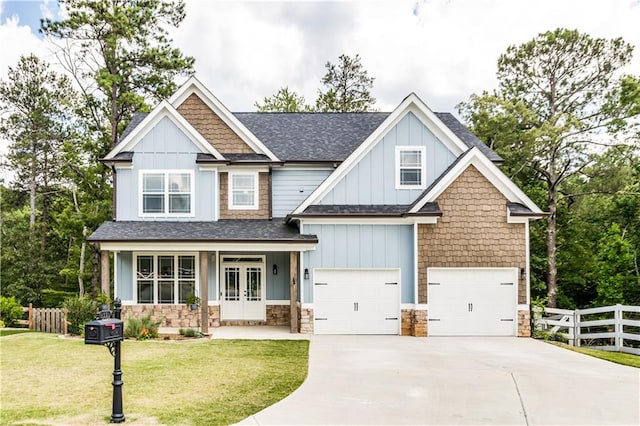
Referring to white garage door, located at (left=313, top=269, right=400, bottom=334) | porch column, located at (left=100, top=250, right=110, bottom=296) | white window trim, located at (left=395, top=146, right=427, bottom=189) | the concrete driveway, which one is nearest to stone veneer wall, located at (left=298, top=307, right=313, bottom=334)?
white garage door, located at (left=313, top=269, right=400, bottom=334)

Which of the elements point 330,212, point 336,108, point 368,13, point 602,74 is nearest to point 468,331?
point 330,212

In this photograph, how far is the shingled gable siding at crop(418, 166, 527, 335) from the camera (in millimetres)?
15281

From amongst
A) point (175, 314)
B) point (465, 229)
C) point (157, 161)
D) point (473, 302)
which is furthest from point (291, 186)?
point (473, 302)

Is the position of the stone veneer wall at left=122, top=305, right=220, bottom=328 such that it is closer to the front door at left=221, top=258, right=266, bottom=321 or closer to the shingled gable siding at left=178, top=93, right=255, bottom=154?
the front door at left=221, top=258, right=266, bottom=321

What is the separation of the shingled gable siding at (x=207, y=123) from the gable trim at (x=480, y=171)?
6.93 m

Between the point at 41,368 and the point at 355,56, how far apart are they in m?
31.6

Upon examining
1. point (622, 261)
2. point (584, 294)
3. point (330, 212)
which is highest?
point (330, 212)

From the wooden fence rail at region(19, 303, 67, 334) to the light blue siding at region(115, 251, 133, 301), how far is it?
1.86 m

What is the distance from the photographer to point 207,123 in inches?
719

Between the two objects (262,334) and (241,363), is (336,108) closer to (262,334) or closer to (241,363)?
(262,334)

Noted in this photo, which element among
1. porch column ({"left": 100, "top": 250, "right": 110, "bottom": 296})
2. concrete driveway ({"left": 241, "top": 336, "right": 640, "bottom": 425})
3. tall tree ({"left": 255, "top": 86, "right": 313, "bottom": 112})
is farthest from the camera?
tall tree ({"left": 255, "top": 86, "right": 313, "bottom": 112})

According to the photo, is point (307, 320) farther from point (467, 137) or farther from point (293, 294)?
point (467, 137)

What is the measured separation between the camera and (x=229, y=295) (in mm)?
17938

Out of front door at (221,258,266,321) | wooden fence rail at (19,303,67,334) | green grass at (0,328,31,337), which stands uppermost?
front door at (221,258,266,321)
